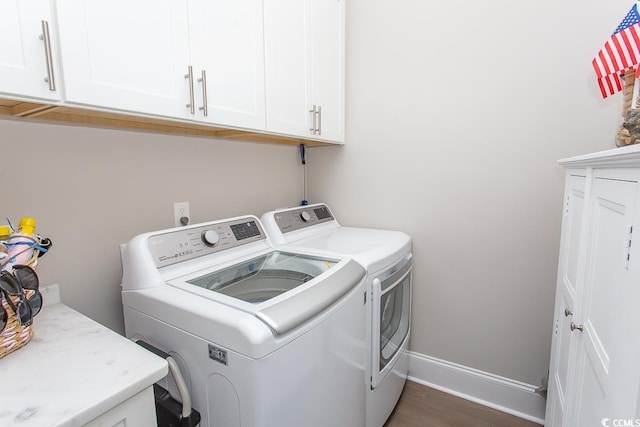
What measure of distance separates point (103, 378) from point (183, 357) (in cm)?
28

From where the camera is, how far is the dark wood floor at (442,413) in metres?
1.64

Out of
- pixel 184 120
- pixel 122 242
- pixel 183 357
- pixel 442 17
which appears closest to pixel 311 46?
pixel 442 17

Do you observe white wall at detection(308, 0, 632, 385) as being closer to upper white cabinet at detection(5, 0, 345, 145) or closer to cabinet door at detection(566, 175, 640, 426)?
upper white cabinet at detection(5, 0, 345, 145)

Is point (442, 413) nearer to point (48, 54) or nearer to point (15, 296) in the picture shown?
point (15, 296)

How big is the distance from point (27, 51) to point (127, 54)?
238mm

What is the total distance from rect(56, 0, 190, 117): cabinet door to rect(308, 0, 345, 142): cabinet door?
79 cm

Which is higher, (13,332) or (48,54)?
(48,54)

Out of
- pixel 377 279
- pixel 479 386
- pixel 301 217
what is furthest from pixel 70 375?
pixel 479 386

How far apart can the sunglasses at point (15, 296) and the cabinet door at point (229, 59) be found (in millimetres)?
690

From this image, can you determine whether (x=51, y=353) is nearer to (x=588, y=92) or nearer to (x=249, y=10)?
(x=249, y=10)

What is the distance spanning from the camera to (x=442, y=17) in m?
1.69

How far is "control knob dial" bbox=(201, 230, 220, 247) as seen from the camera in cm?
129

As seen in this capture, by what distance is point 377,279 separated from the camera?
1.35 m

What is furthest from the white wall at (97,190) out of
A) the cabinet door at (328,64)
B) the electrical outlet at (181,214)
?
the cabinet door at (328,64)
